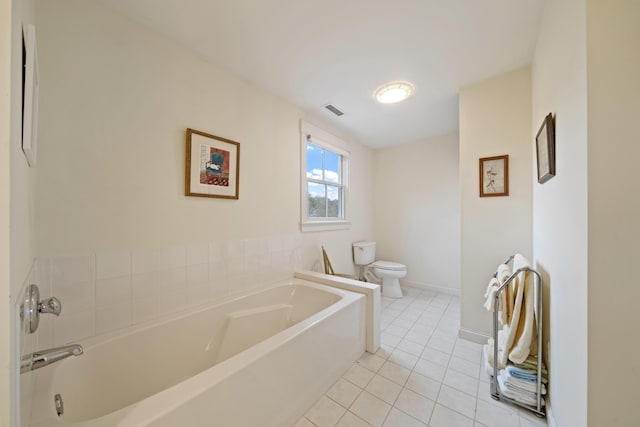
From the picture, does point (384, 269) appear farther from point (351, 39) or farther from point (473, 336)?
point (351, 39)

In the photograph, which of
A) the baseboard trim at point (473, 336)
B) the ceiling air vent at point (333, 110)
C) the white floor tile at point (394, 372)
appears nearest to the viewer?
the white floor tile at point (394, 372)

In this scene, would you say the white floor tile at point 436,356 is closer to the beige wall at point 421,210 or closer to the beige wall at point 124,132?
the beige wall at point 421,210

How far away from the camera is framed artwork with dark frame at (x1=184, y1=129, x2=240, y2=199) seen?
60.6 inches

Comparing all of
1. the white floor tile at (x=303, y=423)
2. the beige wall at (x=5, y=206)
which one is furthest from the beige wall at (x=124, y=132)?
the white floor tile at (x=303, y=423)

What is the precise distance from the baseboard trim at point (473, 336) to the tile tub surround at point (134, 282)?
1.95 m

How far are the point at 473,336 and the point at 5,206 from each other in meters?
2.80

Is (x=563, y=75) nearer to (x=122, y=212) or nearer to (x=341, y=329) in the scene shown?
(x=341, y=329)

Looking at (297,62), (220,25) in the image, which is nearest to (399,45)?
(297,62)

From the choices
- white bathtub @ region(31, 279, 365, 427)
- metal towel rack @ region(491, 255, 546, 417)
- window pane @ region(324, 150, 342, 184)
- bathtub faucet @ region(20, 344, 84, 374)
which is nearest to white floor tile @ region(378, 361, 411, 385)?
white bathtub @ region(31, 279, 365, 427)

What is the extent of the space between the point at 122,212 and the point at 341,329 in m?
1.57

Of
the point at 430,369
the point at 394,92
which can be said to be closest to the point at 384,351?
the point at 430,369

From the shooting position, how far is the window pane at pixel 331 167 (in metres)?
2.90

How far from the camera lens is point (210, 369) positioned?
0.94 m

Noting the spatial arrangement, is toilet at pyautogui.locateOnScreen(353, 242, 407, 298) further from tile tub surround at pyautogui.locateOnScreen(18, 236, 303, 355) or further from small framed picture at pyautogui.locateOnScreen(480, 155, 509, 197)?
tile tub surround at pyautogui.locateOnScreen(18, 236, 303, 355)
